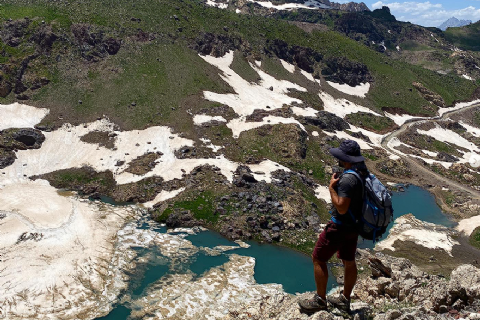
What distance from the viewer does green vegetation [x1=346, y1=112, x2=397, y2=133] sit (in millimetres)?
93625

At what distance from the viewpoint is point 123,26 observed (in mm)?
90500

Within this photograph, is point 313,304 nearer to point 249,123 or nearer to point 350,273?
point 350,273

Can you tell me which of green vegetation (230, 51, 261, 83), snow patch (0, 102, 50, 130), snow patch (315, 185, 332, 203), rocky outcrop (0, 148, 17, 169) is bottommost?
rocky outcrop (0, 148, 17, 169)

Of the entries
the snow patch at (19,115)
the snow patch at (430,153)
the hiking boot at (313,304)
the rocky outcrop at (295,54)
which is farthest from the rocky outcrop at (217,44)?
the hiking boot at (313,304)

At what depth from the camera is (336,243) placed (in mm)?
10758

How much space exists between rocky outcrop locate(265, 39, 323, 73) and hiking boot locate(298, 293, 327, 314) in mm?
106981

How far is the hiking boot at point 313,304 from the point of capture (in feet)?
39.4

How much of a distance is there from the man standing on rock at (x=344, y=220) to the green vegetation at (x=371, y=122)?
87366 millimetres

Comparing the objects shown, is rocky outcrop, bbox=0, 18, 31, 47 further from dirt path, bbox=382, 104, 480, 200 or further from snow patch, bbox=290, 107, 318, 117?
dirt path, bbox=382, 104, 480, 200

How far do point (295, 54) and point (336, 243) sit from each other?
368 feet

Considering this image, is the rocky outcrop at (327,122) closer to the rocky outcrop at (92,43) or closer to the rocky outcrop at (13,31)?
the rocky outcrop at (92,43)

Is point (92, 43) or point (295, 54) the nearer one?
point (92, 43)

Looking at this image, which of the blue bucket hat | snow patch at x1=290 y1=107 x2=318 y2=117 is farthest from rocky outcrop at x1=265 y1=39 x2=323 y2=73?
the blue bucket hat

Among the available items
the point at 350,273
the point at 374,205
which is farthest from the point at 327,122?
the point at 374,205
